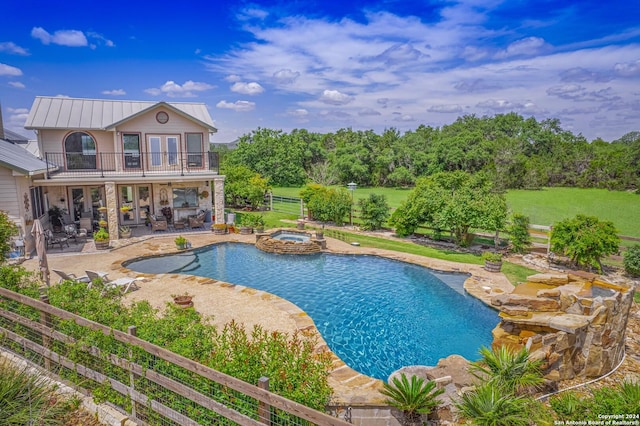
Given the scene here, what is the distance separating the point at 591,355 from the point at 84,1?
2585 cm

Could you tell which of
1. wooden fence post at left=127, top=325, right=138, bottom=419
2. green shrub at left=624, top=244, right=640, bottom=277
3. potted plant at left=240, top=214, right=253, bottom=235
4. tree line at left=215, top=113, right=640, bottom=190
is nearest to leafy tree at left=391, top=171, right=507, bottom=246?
green shrub at left=624, top=244, right=640, bottom=277

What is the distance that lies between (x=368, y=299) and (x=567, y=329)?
19.5ft

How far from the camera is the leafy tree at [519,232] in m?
16.5

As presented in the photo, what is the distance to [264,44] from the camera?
80.7 feet

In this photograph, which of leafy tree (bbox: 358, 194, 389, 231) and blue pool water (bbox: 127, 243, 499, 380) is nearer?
blue pool water (bbox: 127, 243, 499, 380)

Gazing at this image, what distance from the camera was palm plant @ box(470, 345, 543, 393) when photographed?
6012 mm

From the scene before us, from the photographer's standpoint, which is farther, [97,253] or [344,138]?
[344,138]

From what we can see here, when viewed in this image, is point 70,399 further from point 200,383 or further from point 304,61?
point 304,61

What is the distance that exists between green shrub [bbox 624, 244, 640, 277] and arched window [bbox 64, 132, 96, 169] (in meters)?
24.9

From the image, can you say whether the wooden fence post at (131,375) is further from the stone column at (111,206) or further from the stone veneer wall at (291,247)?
the stone column at (111,206)

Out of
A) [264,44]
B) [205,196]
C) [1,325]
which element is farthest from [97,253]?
[264,44]

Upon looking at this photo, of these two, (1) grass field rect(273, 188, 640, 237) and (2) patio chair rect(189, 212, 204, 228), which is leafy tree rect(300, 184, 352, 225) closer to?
(2) patio chair rect(189, 212, 204, 228)

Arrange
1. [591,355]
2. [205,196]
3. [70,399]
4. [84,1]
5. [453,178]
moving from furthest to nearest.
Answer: [205,196] < [453,178] < [84,1] < [591,355] < [70,399]

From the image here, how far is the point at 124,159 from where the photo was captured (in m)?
20.2
